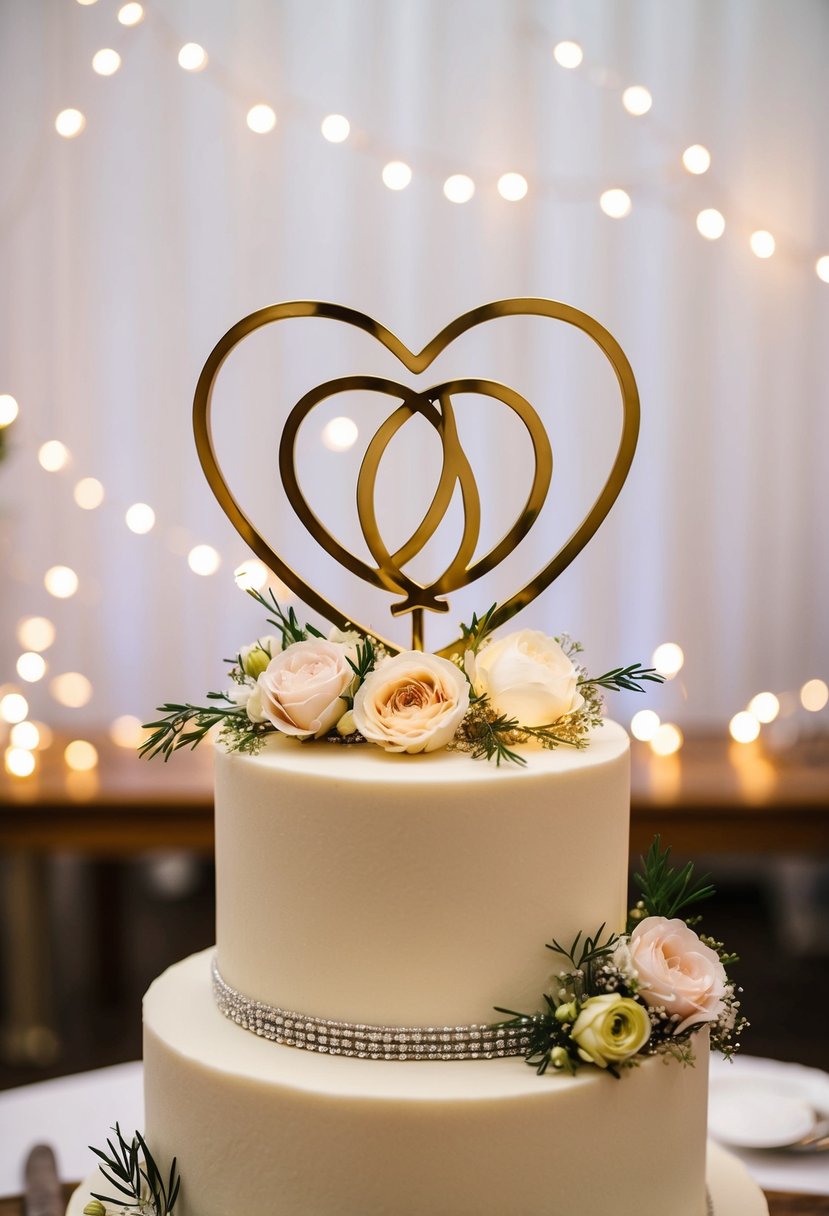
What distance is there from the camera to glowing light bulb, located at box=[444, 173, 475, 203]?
145 inches

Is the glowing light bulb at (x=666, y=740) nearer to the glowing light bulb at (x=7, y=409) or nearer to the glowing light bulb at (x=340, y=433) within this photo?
the glowing light bulb at (x=340, y=433)

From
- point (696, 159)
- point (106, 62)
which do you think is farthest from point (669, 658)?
point (106, 62)

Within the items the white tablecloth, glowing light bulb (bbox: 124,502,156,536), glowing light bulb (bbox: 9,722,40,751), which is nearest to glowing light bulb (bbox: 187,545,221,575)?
glowing light bulb (bbox: 124,502,156,536)

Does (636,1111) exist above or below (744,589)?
below

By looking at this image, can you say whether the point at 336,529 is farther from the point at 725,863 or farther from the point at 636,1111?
the point at 636,1111

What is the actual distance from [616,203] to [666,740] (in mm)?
1617

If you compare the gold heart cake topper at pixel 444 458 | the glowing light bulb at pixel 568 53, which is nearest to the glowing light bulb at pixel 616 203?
the glowing light bulb at pixel 568 53

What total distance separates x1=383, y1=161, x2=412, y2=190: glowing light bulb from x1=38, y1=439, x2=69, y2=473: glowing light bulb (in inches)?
51.7

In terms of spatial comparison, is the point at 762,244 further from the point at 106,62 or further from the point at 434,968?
the point at 434,968

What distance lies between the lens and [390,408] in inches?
157

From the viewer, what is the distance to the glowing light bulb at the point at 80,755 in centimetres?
351

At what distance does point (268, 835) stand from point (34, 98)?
332 centimetres

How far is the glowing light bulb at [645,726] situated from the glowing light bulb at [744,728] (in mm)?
227

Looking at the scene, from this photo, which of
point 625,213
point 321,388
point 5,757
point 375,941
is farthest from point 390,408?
point 375,941
